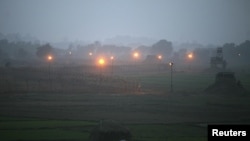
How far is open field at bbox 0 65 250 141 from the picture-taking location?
77.2 feet

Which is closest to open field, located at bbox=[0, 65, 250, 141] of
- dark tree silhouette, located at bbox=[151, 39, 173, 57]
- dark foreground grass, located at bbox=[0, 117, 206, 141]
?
dark foreground grass, located at bbox=[0, 117, 206, 141]

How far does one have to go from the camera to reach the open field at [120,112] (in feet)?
77.2

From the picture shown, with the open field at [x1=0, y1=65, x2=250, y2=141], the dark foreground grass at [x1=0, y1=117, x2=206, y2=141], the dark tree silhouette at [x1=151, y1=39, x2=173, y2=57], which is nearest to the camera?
the dark foreground grass at [x1=0, y1=117, x2=206, y2=141]

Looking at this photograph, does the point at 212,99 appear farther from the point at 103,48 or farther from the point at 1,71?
the point at 103,48

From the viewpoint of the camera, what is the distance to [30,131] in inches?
930

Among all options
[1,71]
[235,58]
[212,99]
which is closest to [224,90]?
[212,99]

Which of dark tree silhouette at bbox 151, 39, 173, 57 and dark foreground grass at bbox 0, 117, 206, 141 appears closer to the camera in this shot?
dark foreground grass at bbox 0, 117, 206, 141

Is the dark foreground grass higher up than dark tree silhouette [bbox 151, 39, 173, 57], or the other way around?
dark tree silhouette [bbox 151, 39, 173, 57]

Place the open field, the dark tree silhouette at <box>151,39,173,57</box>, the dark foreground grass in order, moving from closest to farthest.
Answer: the dark foreground grass < the open field < the dark tree silhouette at <box>151,39,173,57</box>

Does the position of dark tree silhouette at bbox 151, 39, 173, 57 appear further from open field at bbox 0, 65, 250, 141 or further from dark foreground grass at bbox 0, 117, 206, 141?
dark foreground grass at bbox 0, 117, 206, 141

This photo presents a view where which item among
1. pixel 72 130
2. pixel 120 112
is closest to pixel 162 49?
pixel 120 112

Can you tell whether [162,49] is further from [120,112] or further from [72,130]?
[72,130]

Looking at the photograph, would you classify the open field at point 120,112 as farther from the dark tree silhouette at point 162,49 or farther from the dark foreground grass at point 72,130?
the dark tree silhouette at point 162,49

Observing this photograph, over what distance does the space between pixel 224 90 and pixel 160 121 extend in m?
19.5
